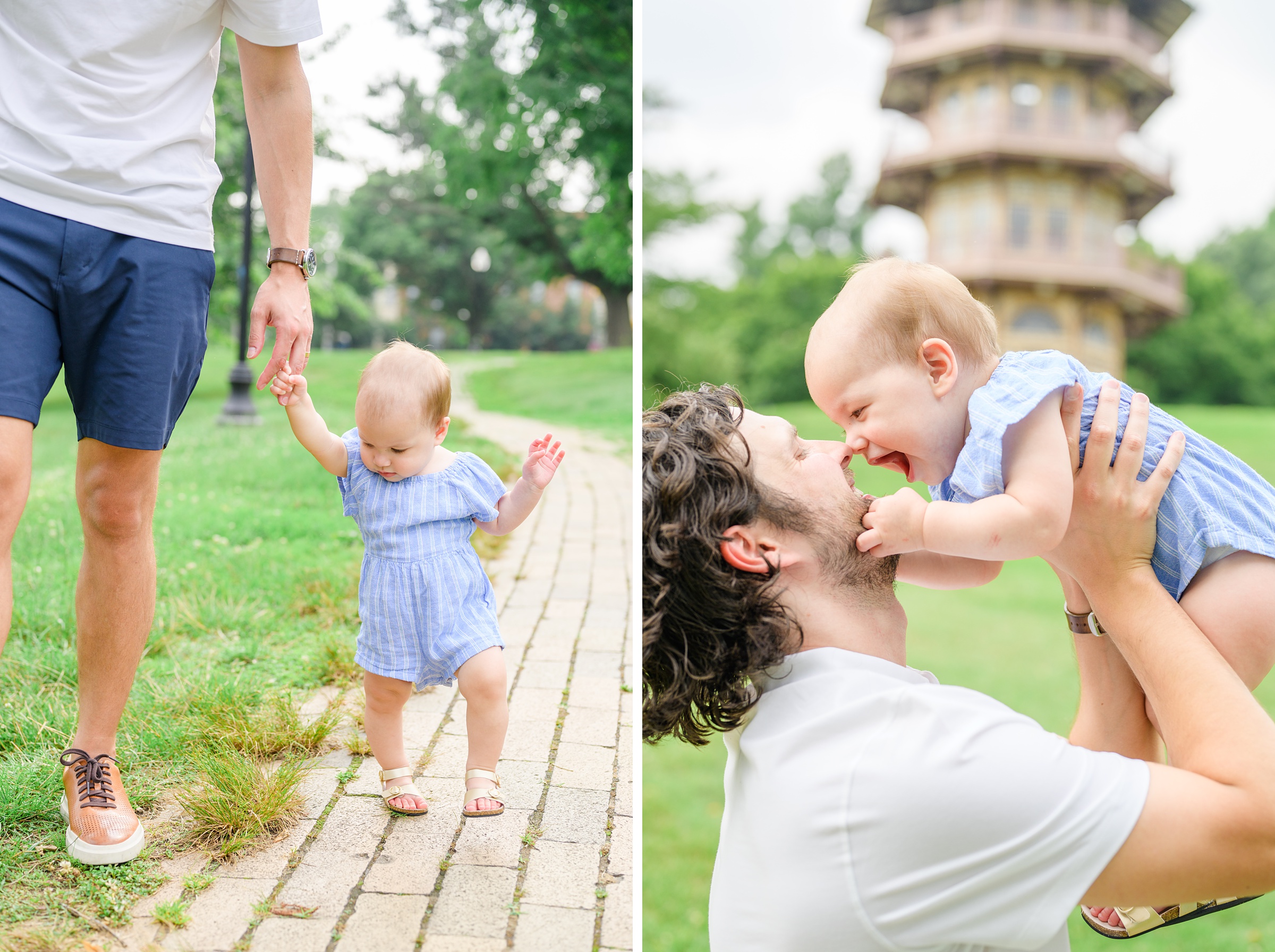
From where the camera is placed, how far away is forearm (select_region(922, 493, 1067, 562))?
146 cm

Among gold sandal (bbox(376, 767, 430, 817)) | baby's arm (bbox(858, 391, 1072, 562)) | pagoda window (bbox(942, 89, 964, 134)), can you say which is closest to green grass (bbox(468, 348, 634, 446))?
gold sandal (bbox(376, 767, 430, 817))

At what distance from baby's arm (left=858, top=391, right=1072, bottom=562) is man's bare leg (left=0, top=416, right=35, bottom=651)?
1470 millimetres

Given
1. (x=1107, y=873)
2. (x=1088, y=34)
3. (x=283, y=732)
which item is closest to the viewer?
(x=1107, y=873)

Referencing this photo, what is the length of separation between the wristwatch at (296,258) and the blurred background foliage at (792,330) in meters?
18.0

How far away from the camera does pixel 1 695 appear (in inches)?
115

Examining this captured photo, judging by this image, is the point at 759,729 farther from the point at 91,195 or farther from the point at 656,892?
the point at 656,892

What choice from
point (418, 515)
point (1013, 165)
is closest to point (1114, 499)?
point (418, 515)

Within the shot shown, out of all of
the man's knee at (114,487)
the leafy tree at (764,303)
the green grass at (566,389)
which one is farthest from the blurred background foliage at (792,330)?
the man's knee at (114,487)

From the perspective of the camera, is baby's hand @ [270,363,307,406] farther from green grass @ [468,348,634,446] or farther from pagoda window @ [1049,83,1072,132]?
pagoda window @ [1049,83,1072,132]

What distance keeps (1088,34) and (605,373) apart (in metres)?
16.9

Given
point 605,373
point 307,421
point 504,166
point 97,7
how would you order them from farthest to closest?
point 504,166
point 605,373
point 307,421
point 97,7

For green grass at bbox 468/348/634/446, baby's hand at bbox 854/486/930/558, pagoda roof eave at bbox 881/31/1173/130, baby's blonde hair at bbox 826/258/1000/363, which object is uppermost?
pagoda roof eave at bbox 881/31/1173/130

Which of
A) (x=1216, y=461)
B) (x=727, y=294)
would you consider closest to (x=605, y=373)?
(x=1216, y=461)

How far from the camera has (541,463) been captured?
7.10 ft
